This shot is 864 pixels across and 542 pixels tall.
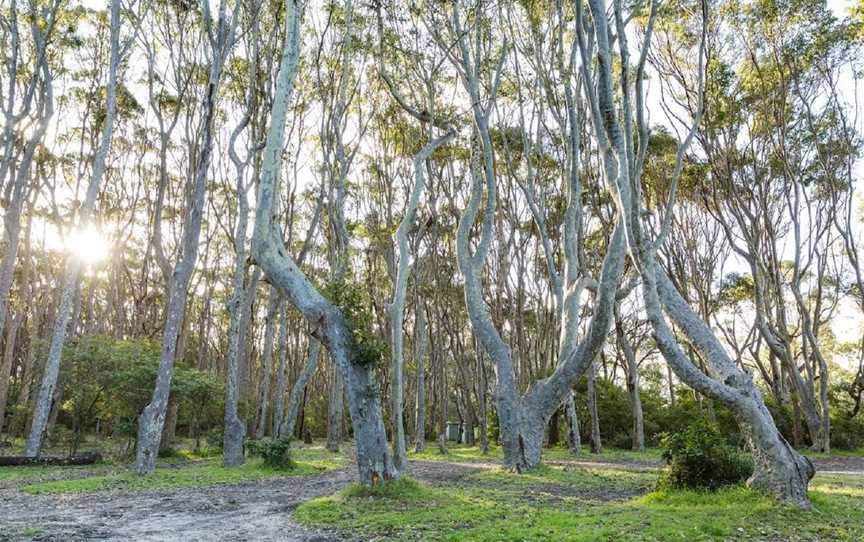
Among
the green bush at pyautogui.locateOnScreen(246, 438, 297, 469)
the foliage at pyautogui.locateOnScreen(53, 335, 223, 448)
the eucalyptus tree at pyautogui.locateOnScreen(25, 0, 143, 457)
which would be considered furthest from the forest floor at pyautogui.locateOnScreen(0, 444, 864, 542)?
the foliage at pyautogui.locateOnScreen(53, 335, 223, 448)

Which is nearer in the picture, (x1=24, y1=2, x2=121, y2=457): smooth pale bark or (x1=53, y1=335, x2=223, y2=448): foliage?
(x1=24, y1=2, x2=121, y2=457): smooth pale bark

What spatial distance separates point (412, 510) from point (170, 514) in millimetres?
3464

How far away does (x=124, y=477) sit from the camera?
41.8ft

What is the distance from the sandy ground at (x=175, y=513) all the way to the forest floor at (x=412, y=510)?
0.02 m

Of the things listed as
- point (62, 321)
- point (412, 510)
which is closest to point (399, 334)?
point (412, 510)

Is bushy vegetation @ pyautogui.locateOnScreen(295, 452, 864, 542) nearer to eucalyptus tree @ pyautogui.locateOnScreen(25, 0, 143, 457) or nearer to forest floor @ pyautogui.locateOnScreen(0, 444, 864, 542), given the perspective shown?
forest floor @ pyautogui.locateOnScreen(0, 444, 864, 542)

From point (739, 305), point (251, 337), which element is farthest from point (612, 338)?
point (251, 337)

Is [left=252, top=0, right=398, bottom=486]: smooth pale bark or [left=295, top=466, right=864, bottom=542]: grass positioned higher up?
[left=252, top=0, right=398, bottom=486]: smooth pale bark

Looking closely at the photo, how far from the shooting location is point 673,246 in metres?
24.9

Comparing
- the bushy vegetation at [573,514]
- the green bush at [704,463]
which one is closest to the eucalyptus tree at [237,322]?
the bushy vegetation at [573,514]

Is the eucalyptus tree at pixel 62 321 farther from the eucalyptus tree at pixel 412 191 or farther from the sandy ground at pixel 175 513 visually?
the eucalyptus tree at pixel 412 191

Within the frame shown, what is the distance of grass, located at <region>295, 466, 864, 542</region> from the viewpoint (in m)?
6.35

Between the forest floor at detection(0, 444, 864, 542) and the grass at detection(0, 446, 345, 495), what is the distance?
0.05m

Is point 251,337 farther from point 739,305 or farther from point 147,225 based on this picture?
point 739,305
